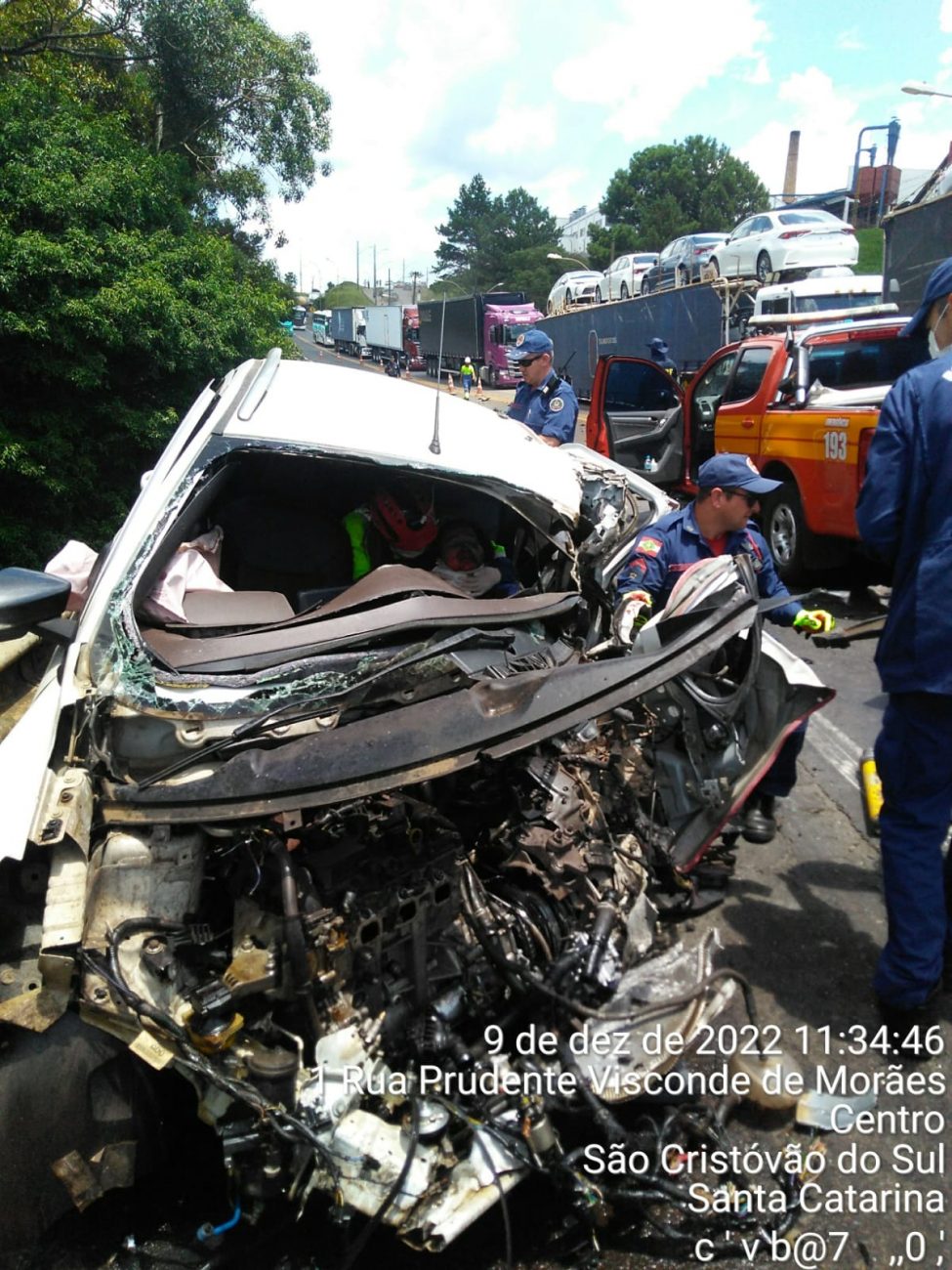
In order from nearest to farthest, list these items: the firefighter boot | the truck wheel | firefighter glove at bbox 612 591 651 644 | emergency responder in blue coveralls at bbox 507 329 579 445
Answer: firefighter glove at bbox 612 591 651 644 < the firefighter boot < emergency responder in blue coveralls at bbox 507 329 579 445 < the truck wheel

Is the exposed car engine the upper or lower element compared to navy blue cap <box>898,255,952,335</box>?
lower

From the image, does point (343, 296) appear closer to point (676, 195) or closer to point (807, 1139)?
point (676, 195)

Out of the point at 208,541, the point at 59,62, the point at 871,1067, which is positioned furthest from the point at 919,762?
the point at 59,62

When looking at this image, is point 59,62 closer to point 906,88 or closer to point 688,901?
point 688,901

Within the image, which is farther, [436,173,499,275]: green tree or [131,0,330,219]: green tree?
[436,173,499,275]: green tree

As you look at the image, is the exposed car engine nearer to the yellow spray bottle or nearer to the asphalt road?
the asphalt road

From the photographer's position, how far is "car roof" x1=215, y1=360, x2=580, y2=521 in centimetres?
283

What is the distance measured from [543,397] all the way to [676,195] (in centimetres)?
5951

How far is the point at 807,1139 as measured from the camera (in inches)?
91.7

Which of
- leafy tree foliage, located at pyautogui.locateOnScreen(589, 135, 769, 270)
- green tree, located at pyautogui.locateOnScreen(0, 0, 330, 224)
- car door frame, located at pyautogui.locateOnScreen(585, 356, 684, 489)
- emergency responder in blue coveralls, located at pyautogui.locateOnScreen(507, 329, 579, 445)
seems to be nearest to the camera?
emergency responder in blue coveralls, located at pyautogui.locateOnScreen(507, 329, 579, 445)

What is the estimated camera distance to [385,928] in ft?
6.99

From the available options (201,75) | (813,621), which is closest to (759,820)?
(813,621)

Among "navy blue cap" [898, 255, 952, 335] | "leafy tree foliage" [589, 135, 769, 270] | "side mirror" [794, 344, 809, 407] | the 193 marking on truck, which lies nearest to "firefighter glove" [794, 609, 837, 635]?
"navy blue cap" [898, 255, 952, 335]

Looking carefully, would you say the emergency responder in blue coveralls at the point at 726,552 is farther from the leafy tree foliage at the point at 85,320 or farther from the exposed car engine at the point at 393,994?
the leafy tree foliage at the point at 85,320
